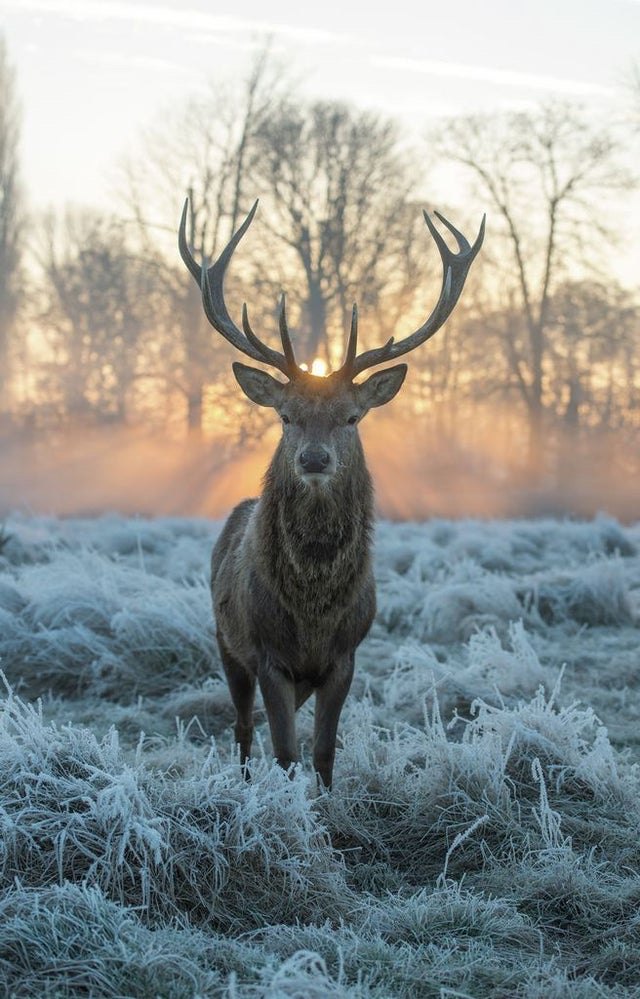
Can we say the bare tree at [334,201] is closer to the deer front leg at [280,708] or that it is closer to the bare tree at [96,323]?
the bare tree at [96,323]

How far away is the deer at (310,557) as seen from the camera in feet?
15.5

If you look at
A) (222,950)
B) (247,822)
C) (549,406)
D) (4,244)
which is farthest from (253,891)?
(4,244)

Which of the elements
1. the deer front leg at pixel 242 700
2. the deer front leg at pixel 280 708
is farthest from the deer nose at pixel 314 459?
the deer front leg at pixel 242 700

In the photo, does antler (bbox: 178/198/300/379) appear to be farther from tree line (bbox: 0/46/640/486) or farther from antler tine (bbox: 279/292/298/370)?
tree line (bbox: 0/46/640/486)

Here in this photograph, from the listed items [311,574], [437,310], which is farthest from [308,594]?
[437,310]

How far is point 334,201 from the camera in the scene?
26.0 m

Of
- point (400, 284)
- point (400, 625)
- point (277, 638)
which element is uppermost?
point (400, 284)

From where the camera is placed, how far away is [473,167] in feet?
88.7

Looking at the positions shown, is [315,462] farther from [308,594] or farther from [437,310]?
[437,310]

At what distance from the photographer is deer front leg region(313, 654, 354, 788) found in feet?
15.4

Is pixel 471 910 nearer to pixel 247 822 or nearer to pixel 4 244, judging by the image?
pixel 247 822

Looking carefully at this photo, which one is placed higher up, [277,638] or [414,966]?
[277,638]

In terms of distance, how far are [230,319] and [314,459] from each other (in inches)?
47.1

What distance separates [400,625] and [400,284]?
18.5m
